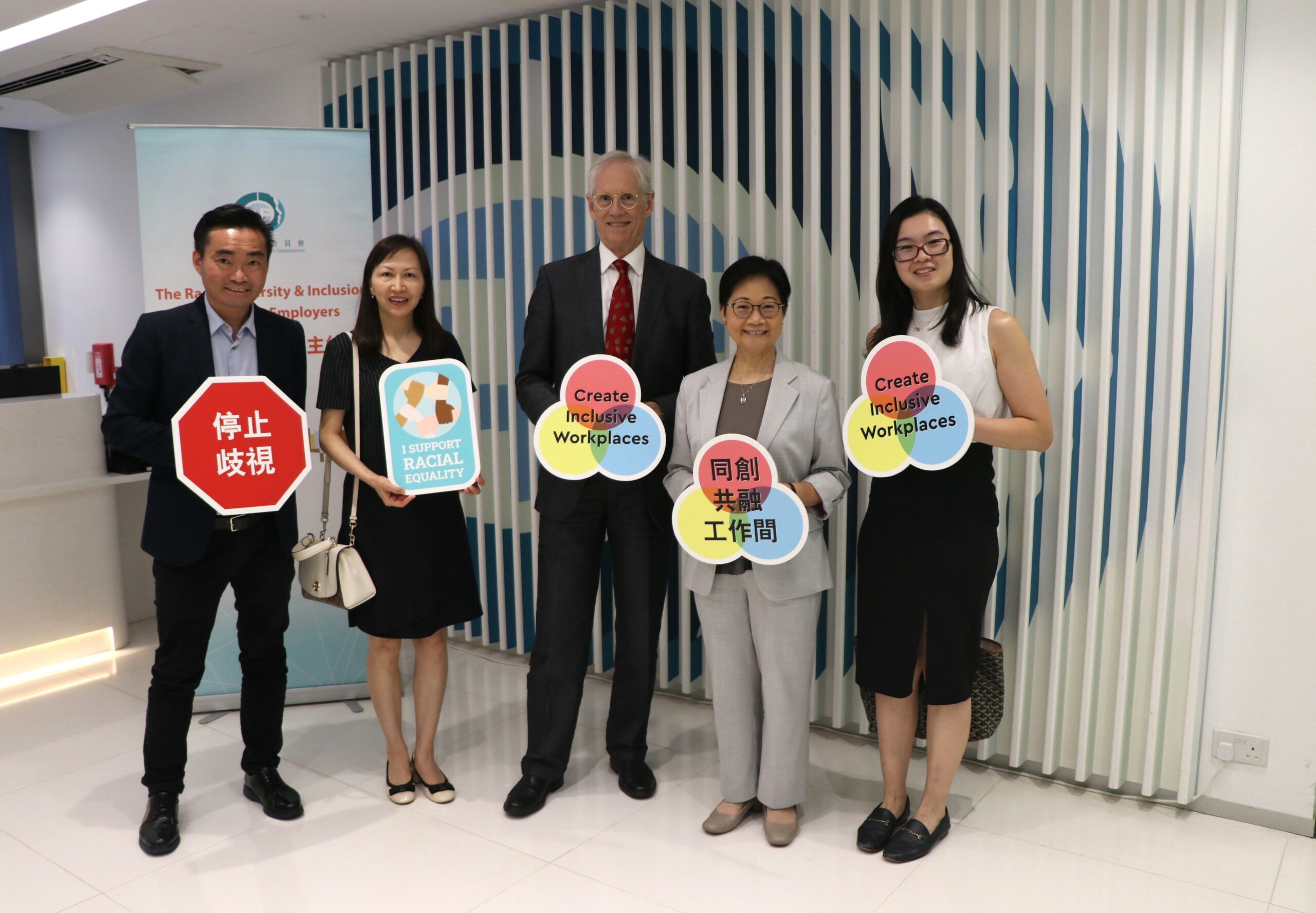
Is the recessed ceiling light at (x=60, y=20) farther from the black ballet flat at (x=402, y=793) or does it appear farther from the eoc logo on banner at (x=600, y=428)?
the black ballet flat at (x=402, y=793)

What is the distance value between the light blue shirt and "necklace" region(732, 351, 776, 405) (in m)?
1.34

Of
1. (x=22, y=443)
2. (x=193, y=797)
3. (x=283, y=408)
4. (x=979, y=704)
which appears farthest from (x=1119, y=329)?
(x=22, y=443)

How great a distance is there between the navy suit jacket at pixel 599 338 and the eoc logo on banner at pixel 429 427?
0.71ft

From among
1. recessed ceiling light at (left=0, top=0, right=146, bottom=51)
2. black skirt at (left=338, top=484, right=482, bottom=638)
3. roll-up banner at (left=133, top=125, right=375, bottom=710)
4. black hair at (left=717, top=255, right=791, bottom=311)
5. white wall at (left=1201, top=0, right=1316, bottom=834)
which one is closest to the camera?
black hair at (left=717, top=255, right=791, bottom=311)

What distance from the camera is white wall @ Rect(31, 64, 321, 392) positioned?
6184 mm

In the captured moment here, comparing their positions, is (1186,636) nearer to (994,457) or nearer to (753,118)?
(994,457)

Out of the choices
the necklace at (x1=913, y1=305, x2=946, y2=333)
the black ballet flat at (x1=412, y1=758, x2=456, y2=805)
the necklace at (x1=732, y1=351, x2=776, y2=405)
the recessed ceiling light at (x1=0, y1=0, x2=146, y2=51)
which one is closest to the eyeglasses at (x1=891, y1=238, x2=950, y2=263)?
the necklace at (x1=913, y1=305, x2=946, y2=333)

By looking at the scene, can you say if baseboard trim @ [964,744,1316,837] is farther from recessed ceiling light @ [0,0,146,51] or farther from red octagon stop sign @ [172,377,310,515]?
recessed ceiling light @ [0,0,146,51]

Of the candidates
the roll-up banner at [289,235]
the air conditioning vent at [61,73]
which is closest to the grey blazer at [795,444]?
the roll-up banner at [289,235]

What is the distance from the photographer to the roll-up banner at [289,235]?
3502mm

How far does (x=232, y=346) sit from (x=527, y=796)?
5.08 ft

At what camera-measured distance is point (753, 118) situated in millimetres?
3500

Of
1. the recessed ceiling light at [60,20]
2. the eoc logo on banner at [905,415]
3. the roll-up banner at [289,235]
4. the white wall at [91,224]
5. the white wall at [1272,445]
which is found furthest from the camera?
the white wall at [91,224]

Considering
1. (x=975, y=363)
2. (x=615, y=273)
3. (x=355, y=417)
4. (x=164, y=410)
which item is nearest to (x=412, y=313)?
(x=355, y=417)
